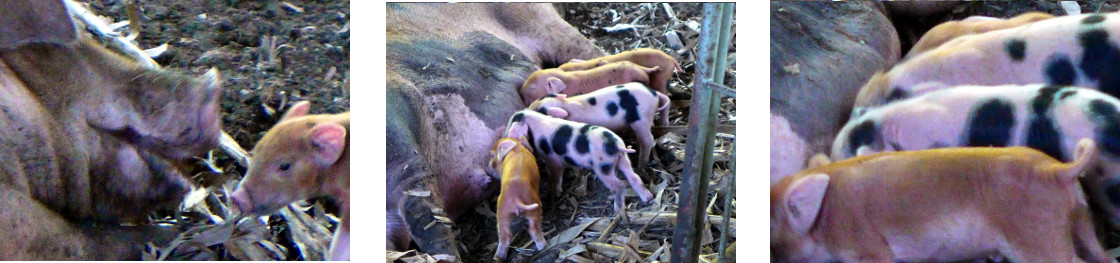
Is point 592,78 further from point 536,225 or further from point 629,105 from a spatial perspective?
point 536,225

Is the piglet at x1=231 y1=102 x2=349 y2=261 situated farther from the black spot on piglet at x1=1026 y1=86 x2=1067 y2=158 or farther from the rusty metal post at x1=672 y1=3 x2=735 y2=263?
the black spot on piglet at x1=1026 y1=86 x2=1067 y2=158

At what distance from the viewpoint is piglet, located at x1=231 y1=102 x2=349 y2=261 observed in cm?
173

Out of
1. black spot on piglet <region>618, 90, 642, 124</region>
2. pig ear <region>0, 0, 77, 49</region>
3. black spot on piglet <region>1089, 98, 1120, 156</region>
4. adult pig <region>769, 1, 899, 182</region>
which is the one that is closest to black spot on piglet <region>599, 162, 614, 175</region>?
black spot on piglet <region>618, 90, 642, 124</region>

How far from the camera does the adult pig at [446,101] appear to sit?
177cm

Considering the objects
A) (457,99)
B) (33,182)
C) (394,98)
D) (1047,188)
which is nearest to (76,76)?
(33,182)

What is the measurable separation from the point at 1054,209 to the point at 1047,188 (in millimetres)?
39

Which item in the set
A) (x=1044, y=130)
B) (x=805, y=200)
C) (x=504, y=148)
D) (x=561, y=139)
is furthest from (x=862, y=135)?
(x=504, y=148)

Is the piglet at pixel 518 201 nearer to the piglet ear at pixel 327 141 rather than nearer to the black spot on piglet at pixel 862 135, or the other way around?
the piglet ear at pixel 327 141

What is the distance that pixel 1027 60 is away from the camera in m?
1.50

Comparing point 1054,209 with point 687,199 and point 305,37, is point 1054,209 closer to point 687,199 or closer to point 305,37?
point 687,199

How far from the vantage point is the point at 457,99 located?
6.25 ft

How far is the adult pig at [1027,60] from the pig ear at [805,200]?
211 millimetres

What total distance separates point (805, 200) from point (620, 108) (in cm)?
47

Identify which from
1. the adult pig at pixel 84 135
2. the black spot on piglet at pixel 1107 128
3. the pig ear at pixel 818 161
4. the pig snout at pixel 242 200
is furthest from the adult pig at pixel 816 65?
the adult pig at pixel 84 135
